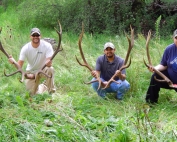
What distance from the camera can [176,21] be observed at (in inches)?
500

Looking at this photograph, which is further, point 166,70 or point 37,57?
point 37,57

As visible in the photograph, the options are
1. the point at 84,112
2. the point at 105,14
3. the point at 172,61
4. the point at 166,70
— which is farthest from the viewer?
the point at 105,14

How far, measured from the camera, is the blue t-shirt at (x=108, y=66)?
5906 millimetres

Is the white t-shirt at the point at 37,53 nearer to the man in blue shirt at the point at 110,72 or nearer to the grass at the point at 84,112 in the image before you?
the grass at the point at 84,112

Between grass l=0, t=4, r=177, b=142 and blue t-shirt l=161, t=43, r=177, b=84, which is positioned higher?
blue t-shirt l=161, t=43, r=177, b=84

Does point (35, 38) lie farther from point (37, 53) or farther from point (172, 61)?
point (172, 61)

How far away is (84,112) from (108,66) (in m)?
1.04

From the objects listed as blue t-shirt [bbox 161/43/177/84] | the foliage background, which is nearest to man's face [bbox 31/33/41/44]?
blue t-shirt [bbox 161/43/177/84]

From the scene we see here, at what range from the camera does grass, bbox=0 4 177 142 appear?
13.3 ft

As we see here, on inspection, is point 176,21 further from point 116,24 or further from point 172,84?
point 172,84

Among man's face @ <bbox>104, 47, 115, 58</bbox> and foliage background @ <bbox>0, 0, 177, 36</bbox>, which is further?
foliage background @ <bbox>0, 0, 177, 36</bbox>

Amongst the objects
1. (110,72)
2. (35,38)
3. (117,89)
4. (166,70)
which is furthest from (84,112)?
(35,38)

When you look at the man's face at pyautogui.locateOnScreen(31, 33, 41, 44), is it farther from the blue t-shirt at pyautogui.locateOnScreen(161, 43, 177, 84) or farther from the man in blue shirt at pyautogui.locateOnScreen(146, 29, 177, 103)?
the blue t-shirt at pyautogui.locateOnScreen(161, 43, 177, 84)

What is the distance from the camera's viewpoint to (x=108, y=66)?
595 centimetres
